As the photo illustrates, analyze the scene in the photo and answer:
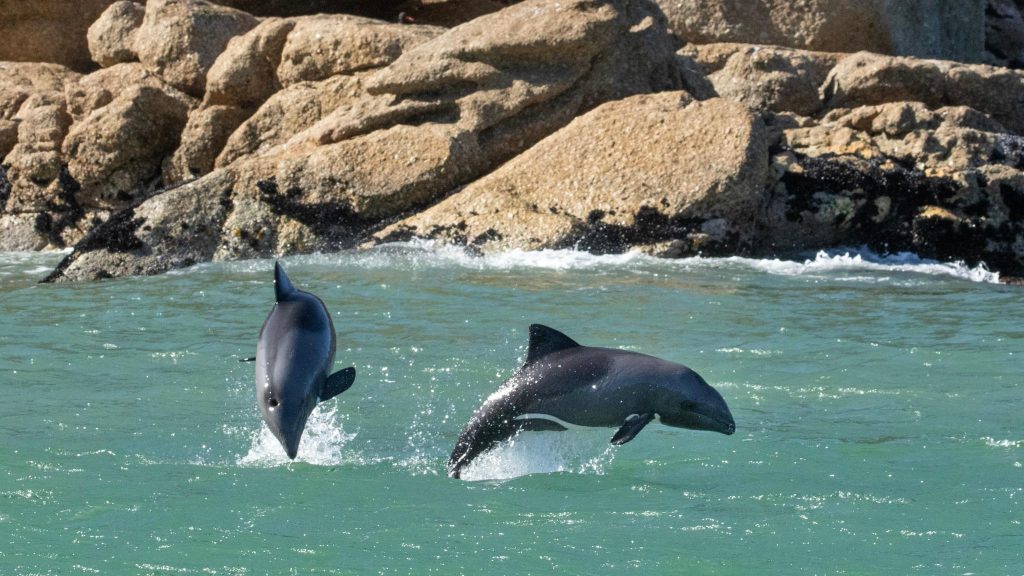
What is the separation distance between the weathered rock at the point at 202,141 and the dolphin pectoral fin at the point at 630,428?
11576 millimetres

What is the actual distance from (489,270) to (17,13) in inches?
433

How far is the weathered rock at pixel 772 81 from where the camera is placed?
52.3 ft

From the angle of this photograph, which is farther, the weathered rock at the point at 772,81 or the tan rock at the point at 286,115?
the weathered rock at the point at 772,81

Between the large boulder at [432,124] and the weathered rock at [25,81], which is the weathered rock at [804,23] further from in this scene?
the weathered rock at [25,81]

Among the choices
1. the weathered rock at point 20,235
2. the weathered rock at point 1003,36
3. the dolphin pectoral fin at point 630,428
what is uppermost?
the weathered rock at point 1003,36

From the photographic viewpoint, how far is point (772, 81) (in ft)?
52.5

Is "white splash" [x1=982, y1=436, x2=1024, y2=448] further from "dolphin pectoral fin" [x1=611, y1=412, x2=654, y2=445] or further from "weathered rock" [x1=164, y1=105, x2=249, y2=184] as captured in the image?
"weathered rock" [x1=164, y1=105, x2=249, y2=184]

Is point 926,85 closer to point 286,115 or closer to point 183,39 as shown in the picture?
point 286,115

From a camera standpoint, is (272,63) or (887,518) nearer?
(887,518)

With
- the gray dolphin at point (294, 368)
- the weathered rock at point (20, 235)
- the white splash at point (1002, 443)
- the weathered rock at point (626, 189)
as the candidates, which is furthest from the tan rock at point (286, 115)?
the white splash at point (1002, 443)

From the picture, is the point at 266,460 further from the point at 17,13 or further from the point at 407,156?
the point at 17,13

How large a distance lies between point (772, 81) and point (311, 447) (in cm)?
1072

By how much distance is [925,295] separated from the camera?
11203mm

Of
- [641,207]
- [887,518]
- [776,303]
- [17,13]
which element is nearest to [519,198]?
[641,207]
